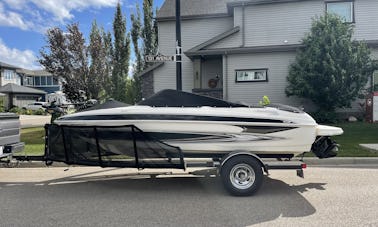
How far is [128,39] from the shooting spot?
31734 mm

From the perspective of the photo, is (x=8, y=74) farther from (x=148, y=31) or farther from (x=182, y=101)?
(x=182, y=101)

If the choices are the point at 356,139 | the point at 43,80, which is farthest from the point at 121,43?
the point at 43,80

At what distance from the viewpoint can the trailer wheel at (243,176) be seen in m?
5.33

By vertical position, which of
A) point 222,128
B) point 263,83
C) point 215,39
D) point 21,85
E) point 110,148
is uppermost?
point 215,39

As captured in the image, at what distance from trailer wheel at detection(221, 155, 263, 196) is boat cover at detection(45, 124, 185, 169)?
2.54 ft

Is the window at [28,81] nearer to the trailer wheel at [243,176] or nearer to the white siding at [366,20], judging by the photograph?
the white siding at [366,20]

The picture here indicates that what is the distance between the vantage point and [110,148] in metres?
5.71

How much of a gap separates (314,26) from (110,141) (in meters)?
12.6

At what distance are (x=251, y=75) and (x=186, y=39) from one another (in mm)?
5647

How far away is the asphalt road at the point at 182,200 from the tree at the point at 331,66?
805 cm

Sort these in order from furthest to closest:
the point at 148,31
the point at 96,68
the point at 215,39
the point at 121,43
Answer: the point at 148,31 → the point at 121,43 → the point at 96,68 → the point at 215,39

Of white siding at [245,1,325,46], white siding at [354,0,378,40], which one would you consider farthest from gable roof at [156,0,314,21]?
white siding at [354,0,378,40]

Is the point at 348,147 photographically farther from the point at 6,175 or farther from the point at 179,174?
the point at 6,175

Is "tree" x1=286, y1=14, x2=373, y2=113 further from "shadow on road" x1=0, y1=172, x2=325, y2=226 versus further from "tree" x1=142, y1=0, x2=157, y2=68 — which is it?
"tree" x1=142, y1=0, x2=157, y2=68
